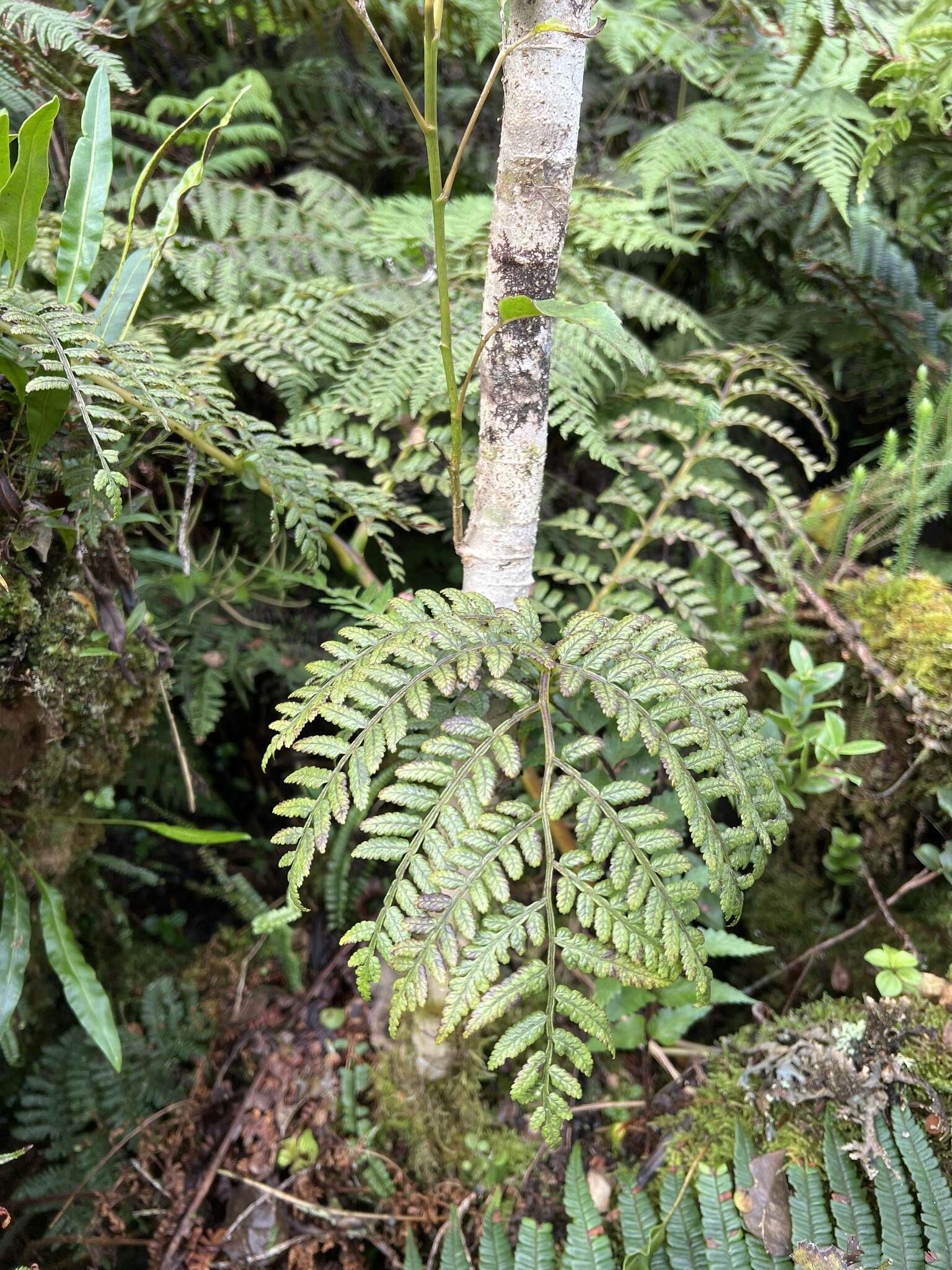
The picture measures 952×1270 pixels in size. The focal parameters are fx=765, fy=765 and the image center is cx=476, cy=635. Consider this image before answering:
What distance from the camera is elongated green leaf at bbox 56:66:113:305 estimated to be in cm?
148

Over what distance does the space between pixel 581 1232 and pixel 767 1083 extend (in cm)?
47

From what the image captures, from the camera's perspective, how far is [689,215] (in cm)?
284

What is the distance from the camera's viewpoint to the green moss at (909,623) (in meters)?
1.76

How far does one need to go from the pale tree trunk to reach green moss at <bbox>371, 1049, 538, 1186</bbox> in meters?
1.15

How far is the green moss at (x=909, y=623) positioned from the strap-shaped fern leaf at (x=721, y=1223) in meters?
1.08

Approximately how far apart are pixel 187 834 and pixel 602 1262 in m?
1.18

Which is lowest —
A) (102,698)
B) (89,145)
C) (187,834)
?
(187,834)

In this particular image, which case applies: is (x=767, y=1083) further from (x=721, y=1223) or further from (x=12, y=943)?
(x=12, y=943)

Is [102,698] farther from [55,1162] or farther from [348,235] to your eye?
[348,235]


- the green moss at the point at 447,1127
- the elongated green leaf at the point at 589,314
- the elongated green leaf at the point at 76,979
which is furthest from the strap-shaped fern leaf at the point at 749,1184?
the elongated green leaf at the point at 589,314

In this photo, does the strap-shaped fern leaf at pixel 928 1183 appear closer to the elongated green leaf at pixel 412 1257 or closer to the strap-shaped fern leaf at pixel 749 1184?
the strap-shaped fern leaf at pixel 749 1184

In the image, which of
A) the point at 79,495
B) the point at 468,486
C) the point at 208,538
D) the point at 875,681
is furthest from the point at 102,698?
the point at 875,681

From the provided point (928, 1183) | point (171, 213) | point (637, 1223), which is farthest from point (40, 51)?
point (928, 1183)

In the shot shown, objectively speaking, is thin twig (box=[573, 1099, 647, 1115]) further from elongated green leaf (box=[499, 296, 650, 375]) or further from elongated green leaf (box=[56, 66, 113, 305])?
elongated green leaf (box=[56, 66, 113, 305])
